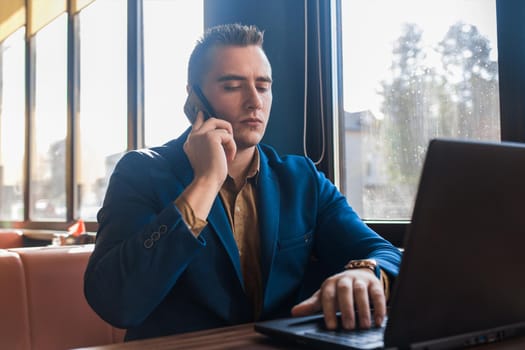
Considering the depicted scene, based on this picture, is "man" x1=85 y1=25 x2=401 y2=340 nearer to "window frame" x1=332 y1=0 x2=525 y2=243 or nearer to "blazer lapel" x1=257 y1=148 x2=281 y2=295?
"blazer lapel" x1=257 y1=148 x2=281 y2=295

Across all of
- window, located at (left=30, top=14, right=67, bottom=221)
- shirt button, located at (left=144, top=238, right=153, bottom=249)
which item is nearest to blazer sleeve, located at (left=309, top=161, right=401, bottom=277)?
shirt button, located at (left=144, top=238, right=153, bottom=249)

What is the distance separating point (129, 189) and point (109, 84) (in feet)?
11.0

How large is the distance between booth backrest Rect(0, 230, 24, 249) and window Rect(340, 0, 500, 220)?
9.85ft

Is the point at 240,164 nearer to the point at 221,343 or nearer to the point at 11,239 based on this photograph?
the point at 221,343

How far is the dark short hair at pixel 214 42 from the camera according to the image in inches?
67.2

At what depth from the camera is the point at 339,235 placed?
1626 millimetres

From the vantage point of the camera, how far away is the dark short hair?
5.60ft

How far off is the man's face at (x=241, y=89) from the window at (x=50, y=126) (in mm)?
3906

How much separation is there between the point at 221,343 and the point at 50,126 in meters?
5.01

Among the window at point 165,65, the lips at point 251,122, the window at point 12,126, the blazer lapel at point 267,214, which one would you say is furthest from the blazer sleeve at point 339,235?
the window at point 12,126

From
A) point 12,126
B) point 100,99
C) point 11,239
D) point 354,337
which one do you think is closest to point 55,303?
point 354,337

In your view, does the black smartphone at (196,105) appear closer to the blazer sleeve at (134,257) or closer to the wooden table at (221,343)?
the blazer sleeve at (134,257)

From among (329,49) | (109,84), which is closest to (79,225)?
(109,84)

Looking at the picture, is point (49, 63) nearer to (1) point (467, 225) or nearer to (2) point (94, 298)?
(2) point (94, 298)
